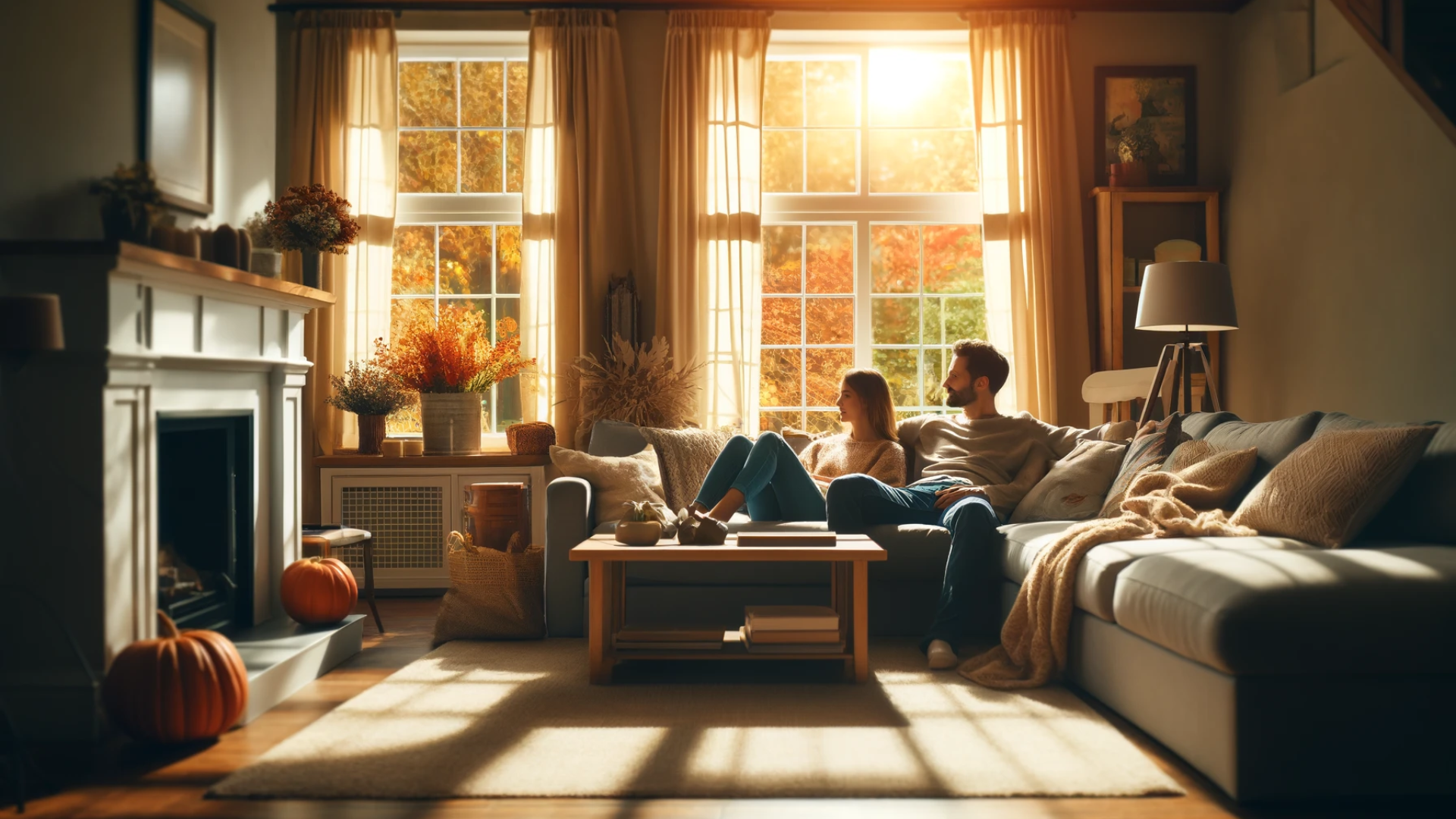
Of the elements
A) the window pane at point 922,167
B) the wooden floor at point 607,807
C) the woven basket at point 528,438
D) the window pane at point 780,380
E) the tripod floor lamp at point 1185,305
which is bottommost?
the wooden floor at point 607,807

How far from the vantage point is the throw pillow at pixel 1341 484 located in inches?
106

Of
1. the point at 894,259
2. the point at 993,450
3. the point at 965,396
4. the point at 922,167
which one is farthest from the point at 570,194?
the point at 993,450

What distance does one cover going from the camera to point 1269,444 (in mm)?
3268

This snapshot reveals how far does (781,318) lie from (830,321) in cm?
26

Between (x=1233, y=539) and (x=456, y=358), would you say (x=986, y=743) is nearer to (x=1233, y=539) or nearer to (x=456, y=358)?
(x=1233, y=539)

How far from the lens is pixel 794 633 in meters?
3.12

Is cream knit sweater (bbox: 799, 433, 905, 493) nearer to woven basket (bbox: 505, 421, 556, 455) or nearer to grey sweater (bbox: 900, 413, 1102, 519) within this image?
grey sweater (bbox: 900, 413, 1102, 519)

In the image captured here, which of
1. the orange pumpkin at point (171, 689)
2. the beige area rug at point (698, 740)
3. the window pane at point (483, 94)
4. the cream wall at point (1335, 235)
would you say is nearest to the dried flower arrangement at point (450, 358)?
the window pane at point (483, 94)

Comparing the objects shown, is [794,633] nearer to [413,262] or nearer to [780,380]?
[780,380]

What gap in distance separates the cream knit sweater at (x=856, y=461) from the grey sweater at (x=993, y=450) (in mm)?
129

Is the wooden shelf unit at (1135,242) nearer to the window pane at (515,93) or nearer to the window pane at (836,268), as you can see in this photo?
the window pane at (836,268)

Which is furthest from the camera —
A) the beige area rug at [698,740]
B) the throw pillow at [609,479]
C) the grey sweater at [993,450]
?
the grey sweater at [993,450]

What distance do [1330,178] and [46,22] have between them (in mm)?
4721

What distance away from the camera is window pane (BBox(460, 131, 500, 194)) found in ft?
18.3
